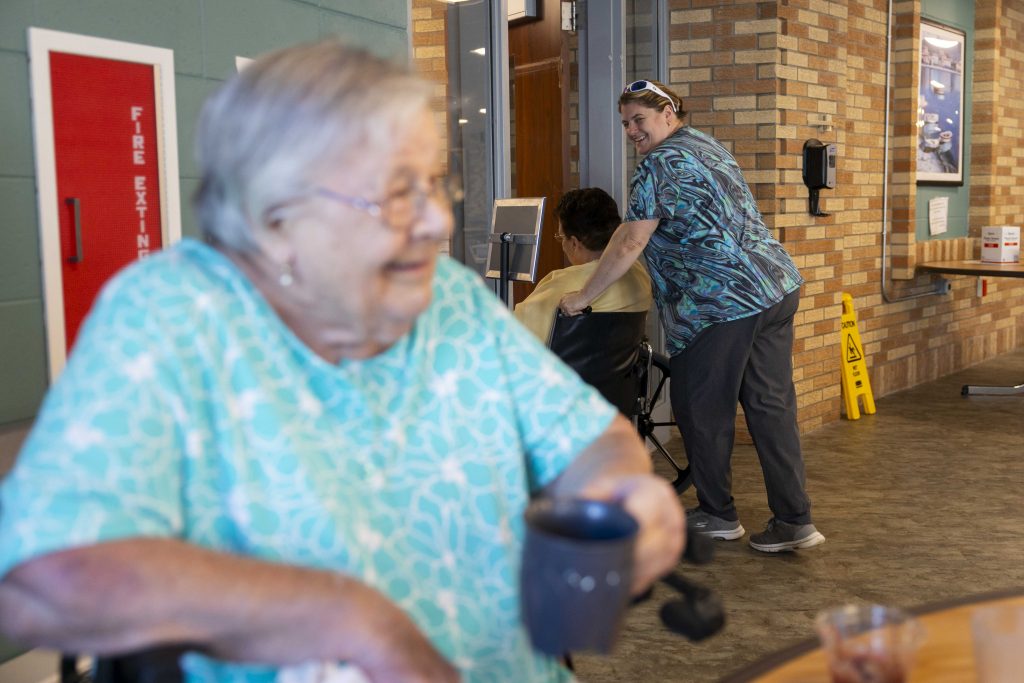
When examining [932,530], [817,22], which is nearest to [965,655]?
[932,530]

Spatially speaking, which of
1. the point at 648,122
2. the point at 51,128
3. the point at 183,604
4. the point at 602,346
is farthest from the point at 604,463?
the point at 648,122

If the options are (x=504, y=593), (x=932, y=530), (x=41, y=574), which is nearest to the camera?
(x=41, y=574)

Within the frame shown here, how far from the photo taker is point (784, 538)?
3.75 metres

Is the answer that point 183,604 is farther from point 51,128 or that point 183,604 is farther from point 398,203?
point 51,128

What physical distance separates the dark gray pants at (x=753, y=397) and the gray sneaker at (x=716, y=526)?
20cm

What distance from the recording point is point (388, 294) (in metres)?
1.15

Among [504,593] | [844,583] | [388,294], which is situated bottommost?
[844,583]

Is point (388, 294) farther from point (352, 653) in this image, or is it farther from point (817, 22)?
point (817, 22)

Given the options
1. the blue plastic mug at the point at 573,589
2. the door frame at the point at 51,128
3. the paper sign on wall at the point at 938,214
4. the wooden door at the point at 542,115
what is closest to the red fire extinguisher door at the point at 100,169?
the door frame at the point at 51,128

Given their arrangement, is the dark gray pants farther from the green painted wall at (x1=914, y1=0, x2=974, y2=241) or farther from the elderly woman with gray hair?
the green painted wall at (x1=914, y1=0, x2=974, y2=241)

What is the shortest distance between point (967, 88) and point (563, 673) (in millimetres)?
7843

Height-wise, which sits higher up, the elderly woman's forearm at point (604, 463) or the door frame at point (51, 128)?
the door frame at point (51, 128)

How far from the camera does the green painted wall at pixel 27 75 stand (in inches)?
77.1

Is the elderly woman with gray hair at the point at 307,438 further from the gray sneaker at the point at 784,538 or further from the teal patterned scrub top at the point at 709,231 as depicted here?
the gray sneaker at the point at 784,538
